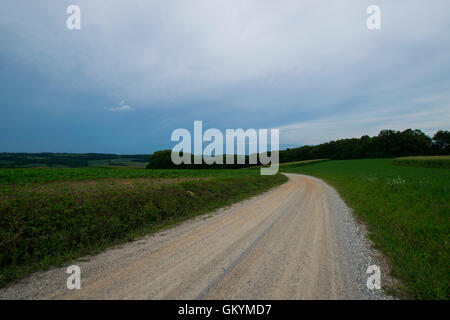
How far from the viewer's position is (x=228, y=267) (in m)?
4.07

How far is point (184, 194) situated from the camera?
1126 cm

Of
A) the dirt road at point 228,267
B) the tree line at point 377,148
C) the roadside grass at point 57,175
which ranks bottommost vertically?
the dirt road at point 228,267

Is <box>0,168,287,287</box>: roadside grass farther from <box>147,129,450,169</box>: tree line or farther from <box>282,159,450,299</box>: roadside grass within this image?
<box>147,129,450,169</box>: tree line

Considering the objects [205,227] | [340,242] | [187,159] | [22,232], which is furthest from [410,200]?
[187,159]

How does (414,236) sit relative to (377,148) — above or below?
below

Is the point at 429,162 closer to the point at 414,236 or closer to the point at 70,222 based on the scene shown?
the point at 414,236

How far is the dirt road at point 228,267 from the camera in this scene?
3271 mm

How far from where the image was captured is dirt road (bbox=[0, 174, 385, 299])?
327 cm

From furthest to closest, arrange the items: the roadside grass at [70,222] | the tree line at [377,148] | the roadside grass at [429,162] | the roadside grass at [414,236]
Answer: the tree line at [377,148], the roadside grass at [429,162], the roadside grass at [70,222], the roadside grass at [414,236]

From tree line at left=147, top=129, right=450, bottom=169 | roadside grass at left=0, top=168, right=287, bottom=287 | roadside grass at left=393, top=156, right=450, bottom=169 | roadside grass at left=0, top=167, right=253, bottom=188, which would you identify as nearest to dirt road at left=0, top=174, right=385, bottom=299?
roadside grass at left=0, top=168, right=287, bottom=287

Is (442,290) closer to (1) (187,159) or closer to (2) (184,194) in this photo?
(2) (184,194)

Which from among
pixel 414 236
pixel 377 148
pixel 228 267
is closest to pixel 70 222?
pixel 228 267

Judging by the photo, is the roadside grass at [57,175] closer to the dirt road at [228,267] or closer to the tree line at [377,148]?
the dirt road at [228,267]

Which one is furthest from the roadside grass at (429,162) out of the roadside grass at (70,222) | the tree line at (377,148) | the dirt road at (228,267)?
the roadside grass at (70,222)
